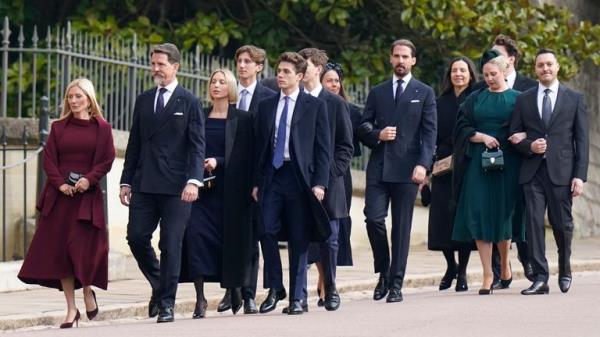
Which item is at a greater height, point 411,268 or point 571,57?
point 571,57

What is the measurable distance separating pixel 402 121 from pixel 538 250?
4.48 ft

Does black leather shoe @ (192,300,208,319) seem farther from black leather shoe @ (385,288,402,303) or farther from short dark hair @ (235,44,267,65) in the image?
short dark hair @ (235,44,267,65)

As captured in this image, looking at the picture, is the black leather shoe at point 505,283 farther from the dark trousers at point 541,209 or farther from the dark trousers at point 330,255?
the dark trousers at point 330,255

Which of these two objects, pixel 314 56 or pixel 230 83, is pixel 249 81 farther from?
pixel 230 83

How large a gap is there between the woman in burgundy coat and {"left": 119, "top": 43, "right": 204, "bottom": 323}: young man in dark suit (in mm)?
217

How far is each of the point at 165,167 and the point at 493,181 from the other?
2.88 meters

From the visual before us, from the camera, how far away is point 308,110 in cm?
1298

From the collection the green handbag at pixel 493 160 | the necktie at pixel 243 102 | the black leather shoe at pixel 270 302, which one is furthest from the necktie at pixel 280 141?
the green handbag at pixel 493 160

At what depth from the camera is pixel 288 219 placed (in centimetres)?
1293

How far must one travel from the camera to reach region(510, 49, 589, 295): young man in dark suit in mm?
14047

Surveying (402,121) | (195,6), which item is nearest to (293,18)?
(195,6)

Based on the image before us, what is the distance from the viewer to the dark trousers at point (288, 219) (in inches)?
507

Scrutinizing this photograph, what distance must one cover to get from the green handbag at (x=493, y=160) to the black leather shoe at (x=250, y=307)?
82.6 inches

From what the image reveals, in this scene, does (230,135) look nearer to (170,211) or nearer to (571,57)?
(170,211)
